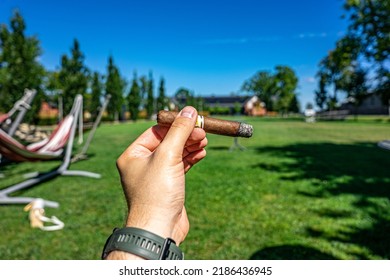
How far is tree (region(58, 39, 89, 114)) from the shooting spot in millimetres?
29406

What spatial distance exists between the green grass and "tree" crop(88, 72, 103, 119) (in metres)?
33.4

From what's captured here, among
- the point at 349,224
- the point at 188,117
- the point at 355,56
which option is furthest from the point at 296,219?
the point at 355,56

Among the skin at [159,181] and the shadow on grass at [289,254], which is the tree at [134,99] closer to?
the shadow on grass at [289,254]

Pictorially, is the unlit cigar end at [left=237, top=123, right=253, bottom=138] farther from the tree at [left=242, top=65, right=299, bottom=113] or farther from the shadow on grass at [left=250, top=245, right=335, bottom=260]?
the tree at [left=242, top=65, right=299, bottom=113]

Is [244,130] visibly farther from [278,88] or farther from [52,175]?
[278,88]

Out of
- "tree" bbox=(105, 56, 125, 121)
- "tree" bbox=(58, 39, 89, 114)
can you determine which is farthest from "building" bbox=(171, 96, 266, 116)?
"tree" bbox=(58, 39, 89, 114)

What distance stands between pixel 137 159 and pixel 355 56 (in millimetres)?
17968

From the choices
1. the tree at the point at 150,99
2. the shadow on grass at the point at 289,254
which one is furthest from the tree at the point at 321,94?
the shadow on grass at the point at 289,254

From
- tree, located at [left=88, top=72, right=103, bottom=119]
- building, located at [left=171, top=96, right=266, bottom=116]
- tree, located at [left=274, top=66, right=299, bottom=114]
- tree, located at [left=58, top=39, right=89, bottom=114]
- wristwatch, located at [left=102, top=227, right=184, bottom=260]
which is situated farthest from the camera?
building, located at [left=171, top=96, right=266, bottom=116]

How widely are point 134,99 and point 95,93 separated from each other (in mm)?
8185

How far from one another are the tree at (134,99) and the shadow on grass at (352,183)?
4154 centimetres
